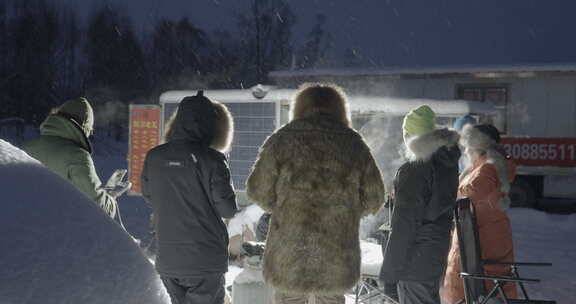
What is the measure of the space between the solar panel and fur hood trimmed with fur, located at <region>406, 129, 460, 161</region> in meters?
4.85

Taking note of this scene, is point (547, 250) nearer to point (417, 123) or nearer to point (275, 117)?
point (275, 117)

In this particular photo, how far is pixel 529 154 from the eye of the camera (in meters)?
11.9

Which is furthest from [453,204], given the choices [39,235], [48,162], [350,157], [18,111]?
[18,111]

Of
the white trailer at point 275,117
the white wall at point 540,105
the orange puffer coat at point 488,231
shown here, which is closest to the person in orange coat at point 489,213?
the orange puffer coat at point 488,231

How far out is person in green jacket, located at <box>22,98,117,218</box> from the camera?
2883mm

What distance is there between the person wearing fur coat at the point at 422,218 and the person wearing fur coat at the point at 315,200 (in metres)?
0.47

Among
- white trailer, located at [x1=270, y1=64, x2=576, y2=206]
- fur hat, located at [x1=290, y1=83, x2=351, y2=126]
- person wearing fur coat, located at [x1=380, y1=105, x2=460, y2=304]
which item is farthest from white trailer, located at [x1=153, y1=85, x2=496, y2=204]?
fur hat, located at [x1=290, y1=83, x2=351, y2=126]

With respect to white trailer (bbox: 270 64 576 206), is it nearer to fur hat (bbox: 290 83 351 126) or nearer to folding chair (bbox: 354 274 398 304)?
folding chair (bbox: 354 274 398 304)

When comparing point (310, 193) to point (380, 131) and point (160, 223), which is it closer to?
point (160, 223)

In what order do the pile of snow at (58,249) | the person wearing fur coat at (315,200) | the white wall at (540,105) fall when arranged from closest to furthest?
the pile of snow at (58,249), the person wearing fur coat at (315,200), the white wall at (540,105)

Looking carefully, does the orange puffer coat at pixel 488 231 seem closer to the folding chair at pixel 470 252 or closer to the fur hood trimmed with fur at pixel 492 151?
the fur hood trimmed with fur at pixel 492 151

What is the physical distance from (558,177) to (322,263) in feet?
34.3

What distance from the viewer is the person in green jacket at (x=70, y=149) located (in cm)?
288

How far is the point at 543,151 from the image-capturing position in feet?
38.8
